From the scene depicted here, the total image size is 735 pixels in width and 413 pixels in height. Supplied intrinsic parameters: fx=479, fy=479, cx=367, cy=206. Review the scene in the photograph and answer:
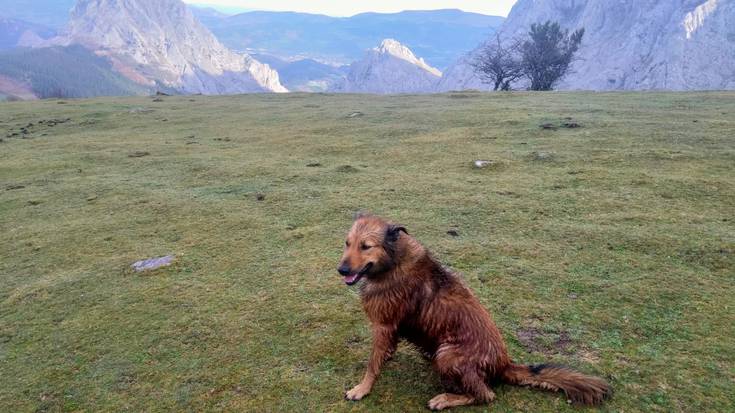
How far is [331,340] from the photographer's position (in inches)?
229

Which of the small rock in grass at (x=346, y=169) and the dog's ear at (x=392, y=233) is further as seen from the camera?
the small rock in grass at (x=346, y=169)

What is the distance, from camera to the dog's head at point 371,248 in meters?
4.59

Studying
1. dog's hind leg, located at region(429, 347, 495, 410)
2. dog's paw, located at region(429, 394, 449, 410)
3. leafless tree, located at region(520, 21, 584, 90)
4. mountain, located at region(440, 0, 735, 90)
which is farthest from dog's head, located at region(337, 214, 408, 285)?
mountain, located at region(440, 0, 735, 90)

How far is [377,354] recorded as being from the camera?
15.3ft

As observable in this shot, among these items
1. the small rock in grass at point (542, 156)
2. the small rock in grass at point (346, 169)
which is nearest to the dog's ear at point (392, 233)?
the small rock in grass at point (346, 169)

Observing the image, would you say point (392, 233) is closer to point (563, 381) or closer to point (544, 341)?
point (563, 381)

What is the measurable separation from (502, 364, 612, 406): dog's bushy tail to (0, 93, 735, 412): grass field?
148 millimetres

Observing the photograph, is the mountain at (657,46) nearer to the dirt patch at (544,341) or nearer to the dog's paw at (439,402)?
the dirt patch at (544,341)

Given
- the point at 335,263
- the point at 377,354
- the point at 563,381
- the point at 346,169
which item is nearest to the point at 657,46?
the point at 346,169

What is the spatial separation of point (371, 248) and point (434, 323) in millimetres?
942

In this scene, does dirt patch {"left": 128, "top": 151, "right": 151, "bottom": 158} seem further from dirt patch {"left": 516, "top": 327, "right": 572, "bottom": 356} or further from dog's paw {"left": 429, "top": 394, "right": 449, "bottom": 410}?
dog's paw {"left": 429, "top": 394, "right": 449, "bottom": 410}

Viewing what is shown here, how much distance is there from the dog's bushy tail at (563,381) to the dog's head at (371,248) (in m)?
1.57

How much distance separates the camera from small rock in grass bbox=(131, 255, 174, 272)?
26.9 feet

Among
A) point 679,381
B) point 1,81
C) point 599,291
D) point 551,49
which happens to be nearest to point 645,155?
point 599,291
